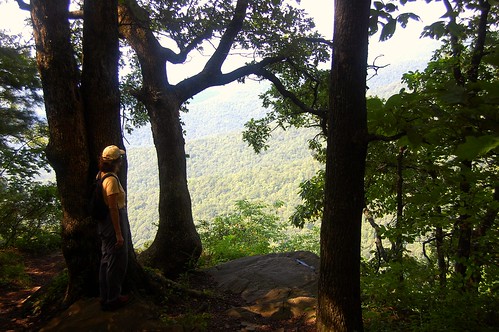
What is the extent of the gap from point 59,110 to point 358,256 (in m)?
3.68

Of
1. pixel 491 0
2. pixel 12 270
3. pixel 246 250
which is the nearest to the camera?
pixel 491 0

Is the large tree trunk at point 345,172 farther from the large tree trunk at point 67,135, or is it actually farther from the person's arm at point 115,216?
the large tree trunk at point 67,135

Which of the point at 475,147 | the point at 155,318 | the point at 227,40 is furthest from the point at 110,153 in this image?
the point at 227,40

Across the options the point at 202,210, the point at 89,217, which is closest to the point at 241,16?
the point at 89,217

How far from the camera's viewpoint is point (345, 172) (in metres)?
2.81

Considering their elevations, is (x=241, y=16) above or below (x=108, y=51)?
above

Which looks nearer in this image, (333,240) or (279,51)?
(333,240)

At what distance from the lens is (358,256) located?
290 cm

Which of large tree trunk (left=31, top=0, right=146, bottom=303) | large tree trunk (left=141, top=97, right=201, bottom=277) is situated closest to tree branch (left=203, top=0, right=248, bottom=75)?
large tree trunk (left=141, top=97, right=201, bottom=277)

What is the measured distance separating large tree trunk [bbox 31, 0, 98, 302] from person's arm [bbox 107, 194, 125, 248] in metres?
0.51

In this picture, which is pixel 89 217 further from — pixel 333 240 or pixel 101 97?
pixel 333 240

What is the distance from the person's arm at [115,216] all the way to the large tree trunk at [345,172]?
2.28 metres

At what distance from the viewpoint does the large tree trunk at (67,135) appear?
3932mm

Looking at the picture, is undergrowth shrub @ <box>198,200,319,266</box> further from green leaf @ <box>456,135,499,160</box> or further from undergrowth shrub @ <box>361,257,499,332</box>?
green leaf @ <box>456,135,499,160</box>
